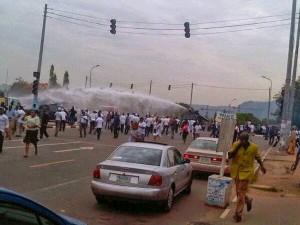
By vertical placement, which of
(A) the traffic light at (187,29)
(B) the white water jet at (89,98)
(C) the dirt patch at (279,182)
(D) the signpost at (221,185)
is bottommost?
(C) the dirt patch at (279,182)

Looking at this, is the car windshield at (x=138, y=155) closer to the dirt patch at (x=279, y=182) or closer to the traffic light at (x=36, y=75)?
the dirt patch at (x=279, y=182)

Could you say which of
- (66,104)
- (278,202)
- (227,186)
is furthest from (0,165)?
(66,104)

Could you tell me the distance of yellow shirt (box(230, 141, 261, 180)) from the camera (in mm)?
9203

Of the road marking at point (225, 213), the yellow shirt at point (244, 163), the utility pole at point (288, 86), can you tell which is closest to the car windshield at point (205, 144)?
the road marking at point (225, 213)

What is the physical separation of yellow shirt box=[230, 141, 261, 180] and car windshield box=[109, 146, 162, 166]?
156 centimetres

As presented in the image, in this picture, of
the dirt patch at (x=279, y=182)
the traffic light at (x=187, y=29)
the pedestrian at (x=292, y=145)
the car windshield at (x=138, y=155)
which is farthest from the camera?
the pedestrian at (x=292, y=145)

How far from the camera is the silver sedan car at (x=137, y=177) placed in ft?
28.8

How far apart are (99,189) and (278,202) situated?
4.92 m

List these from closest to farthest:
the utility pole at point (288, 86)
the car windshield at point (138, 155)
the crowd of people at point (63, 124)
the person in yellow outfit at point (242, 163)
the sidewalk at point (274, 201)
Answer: the person in yellow outfit at point (242, 163), the sidewalk at point (274, 201), the car windshield at point (138, 155), the crowd of people at point (63, 124), the utility pole at point (288, 86)

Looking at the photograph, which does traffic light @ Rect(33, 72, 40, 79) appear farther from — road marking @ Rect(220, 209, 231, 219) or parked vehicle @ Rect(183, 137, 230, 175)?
road marking @ Rect(220, 209, 231, 219)

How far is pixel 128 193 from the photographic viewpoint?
873 centimetres

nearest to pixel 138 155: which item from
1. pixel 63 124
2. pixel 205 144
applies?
pixel 205 144

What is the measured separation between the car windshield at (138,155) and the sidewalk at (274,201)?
181 cm

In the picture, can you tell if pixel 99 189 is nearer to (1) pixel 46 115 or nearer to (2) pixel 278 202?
(2) pixel 278 202
